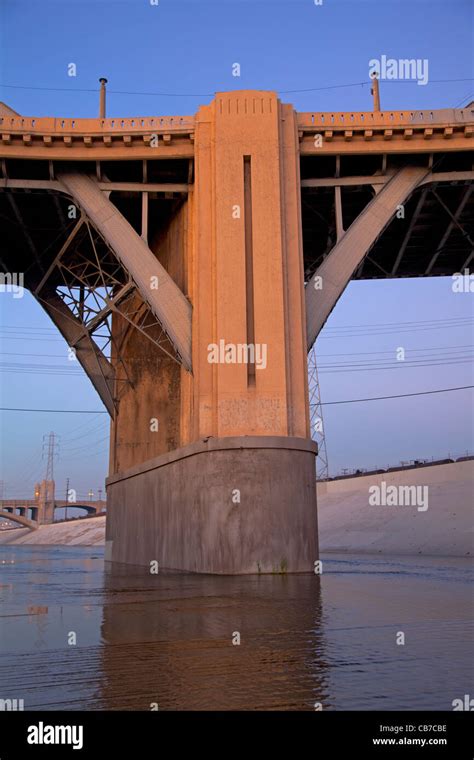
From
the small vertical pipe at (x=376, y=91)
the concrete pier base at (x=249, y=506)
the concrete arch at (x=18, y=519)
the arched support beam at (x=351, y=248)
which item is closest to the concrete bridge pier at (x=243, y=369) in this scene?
the concrete pier base at (x=249, y=506)

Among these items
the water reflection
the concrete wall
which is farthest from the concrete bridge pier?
the concrete wall

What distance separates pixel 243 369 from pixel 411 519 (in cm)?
3506

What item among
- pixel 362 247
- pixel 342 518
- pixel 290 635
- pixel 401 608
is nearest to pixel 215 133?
pixel 362 247

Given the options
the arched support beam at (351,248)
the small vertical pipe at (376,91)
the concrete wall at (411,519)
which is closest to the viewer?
the arched support beam at (351,248)

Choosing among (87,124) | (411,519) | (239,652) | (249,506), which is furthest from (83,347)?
(239,652)

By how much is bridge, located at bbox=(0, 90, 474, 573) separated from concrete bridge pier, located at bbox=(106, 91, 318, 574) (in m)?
0.05

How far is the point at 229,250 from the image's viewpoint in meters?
26.5

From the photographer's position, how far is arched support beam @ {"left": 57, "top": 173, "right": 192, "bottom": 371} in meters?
27.7

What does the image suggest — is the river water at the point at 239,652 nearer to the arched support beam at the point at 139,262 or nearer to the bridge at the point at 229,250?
the bridge at the point at 229,250

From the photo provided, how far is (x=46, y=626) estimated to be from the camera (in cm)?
1080

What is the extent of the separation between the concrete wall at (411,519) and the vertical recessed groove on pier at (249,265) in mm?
24464

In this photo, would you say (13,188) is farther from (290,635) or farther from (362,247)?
(290,635)

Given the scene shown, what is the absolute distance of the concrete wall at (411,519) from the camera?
48.5 m

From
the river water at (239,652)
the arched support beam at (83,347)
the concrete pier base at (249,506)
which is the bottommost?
the river water at (239,652)
